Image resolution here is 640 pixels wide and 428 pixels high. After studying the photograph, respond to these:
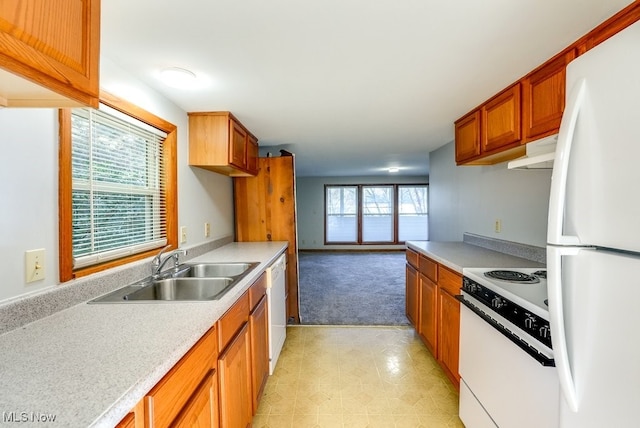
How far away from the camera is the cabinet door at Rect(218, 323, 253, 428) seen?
1.22 m

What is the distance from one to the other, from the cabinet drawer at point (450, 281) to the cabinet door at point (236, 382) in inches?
52.4

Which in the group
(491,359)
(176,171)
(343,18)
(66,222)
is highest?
(343,18)

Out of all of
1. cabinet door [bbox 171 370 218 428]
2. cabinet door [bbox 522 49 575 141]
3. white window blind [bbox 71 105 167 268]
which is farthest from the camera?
cabinet door [bbox 522 49 575 141]

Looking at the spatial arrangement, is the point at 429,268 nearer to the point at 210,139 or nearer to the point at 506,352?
the point at 506,352

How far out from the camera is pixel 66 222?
1173 millimetres

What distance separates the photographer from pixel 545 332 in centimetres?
107

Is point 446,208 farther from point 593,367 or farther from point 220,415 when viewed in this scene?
point 220,415

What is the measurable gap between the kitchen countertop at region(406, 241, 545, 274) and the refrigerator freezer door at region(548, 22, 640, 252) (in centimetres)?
109

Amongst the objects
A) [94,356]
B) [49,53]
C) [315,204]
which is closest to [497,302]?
[94,356]

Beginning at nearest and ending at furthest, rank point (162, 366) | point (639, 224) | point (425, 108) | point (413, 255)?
A: point (639, 224) < point (162, 366) < point (425, 108) < point (413, 255)

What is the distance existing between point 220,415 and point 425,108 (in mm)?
2346

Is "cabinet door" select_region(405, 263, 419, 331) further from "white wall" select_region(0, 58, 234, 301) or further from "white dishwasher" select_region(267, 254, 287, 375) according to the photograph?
"white wall" select_region(0, 58, 234, 301)

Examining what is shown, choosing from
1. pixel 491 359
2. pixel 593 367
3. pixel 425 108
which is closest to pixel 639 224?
pixel 593 367

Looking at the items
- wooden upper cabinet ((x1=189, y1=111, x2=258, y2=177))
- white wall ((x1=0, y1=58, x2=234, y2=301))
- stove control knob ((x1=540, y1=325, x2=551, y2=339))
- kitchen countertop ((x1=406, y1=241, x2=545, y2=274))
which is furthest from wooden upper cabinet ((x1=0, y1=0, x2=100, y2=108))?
kitchen countertop ((x1=406, y1=241, x2=545, y2=274))
